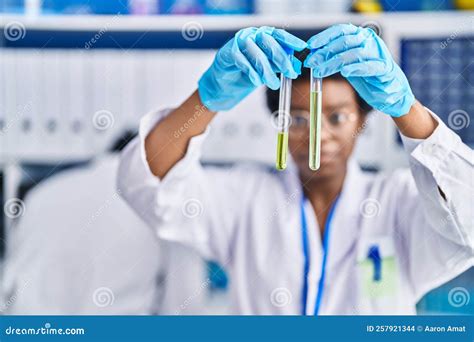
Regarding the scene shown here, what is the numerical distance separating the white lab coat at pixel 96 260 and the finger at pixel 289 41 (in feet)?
2.22

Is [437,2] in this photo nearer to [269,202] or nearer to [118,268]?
[269,202]

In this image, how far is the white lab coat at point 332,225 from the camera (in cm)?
130

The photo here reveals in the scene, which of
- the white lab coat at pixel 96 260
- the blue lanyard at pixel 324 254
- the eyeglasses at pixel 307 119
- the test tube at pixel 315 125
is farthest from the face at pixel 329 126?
the white lab coat at pixel 96 260

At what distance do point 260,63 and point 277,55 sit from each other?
0.04 meters

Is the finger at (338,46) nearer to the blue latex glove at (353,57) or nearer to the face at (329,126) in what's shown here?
the blue latex glove at (353,57)

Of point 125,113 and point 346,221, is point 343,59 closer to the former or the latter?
point 346,221

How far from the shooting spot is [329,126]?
4.86ft

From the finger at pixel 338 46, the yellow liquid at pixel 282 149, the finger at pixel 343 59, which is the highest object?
the finger at pixel 338 46

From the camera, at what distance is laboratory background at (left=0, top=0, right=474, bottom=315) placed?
1611 millimetres

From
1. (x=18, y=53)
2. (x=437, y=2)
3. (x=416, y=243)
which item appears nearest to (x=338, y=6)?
(x=437, y=2)

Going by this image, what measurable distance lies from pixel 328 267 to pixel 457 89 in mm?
594

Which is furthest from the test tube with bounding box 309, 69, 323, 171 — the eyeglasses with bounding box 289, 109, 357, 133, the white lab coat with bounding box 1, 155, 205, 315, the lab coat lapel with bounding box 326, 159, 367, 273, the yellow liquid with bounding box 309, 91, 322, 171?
the white lab coat with bounding box 1, 155, 205, 315

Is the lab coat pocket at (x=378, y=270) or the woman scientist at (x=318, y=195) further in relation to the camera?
the lab coat pocket at (x=378, y=270)

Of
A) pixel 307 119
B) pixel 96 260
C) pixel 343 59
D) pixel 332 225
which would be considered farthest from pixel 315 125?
pixel 96 260
